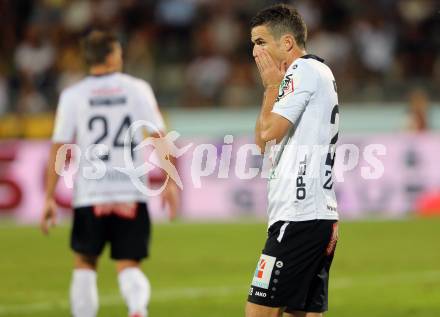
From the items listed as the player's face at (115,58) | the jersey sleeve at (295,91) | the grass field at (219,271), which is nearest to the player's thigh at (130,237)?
the player's face at (115,58)

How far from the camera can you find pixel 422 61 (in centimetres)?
2027

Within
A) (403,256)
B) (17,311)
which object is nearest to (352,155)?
(403,256)

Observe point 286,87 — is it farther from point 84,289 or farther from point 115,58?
point 84,289

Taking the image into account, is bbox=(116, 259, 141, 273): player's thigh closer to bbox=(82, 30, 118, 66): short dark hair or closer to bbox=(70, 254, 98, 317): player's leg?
bbox=(70, 254, 98, 317): player's leg

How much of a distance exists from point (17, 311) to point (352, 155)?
8.06 metres

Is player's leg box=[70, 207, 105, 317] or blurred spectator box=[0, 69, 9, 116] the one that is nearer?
player's leg box=[70, 207, 105, 317]

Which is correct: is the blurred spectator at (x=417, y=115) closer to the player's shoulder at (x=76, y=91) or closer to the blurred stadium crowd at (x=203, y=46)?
the blurred stadium crowd at (x=203, y=46)

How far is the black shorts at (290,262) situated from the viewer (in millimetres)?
5469

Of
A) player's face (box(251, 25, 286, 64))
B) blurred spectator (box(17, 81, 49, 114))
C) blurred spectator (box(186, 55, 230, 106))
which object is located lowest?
player's face (box(251, 25, 286, 64))

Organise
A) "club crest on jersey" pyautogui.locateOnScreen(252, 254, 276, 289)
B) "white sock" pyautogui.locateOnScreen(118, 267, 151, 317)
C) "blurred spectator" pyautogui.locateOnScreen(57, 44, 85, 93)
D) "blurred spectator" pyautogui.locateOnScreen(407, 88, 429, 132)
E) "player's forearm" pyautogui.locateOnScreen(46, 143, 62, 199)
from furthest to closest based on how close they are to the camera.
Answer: "blurred spectator" pyautogui.locateOnScreen(57, 44, 85, 93) → "blurred spectator" pyautogui.locateOnScreen(407, 88, 429, 132) → "player's forearm" pyautogui.locateOnScreen(46, 143, 62, 199) → "white sock" pyautogui.locateOnScreen(118, 267, 151, 317) → "club crest on jersey" pyautogui.locateOnScreen(252, 254, 276, 289)

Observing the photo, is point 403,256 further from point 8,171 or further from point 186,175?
point 8,171

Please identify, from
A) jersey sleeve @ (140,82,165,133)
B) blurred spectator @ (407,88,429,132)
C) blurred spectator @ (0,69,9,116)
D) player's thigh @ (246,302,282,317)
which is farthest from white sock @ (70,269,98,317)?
blurred spectator @ (0,69,9,116)

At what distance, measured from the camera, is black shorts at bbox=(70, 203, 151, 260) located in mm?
7777

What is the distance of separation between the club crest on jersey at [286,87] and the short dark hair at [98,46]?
254cm
